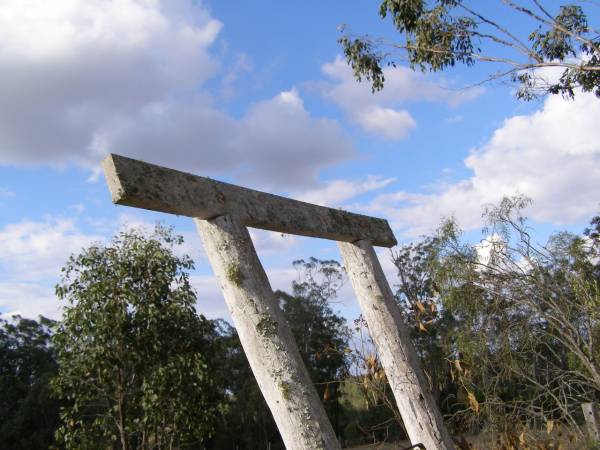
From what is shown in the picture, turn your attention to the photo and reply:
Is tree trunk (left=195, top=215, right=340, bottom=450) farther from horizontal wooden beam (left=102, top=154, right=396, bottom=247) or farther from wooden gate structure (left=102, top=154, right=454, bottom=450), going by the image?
horizontal wooden beam (left=102, top=154, right=396, bottom=247)

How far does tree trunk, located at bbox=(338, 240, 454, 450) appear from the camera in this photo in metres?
3.20

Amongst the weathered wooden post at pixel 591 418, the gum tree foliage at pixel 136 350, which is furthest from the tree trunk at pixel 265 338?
the weathered wooden post at pixel 591 418

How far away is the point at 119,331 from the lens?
7086mm

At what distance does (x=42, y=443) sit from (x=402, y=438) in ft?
42.8

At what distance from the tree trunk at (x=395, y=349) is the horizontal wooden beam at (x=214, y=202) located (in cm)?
16

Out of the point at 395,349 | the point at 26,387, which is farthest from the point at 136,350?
the point at 26,387

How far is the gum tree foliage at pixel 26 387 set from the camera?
16.5 meters

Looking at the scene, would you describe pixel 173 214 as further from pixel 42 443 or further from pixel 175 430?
pixel 42 443

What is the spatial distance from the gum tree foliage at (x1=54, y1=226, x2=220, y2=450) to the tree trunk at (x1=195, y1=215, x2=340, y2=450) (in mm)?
4725

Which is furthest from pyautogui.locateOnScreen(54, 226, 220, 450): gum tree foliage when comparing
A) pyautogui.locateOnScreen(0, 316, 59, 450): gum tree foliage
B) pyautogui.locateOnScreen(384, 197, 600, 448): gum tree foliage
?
pyautogui.locateOnScreen(0, 316, 59, 450): gum tree foliage

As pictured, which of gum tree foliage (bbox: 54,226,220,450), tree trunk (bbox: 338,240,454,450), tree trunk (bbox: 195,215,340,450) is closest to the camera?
tree trunk (bbox: 195,215,340,450)

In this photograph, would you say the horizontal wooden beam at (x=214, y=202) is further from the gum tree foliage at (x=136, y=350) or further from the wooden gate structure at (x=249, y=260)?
the gum tree foliage at (x=136, y=350)

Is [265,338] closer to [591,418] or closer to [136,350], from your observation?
[136,350]

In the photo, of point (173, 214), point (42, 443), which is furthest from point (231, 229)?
point (42, 443)
